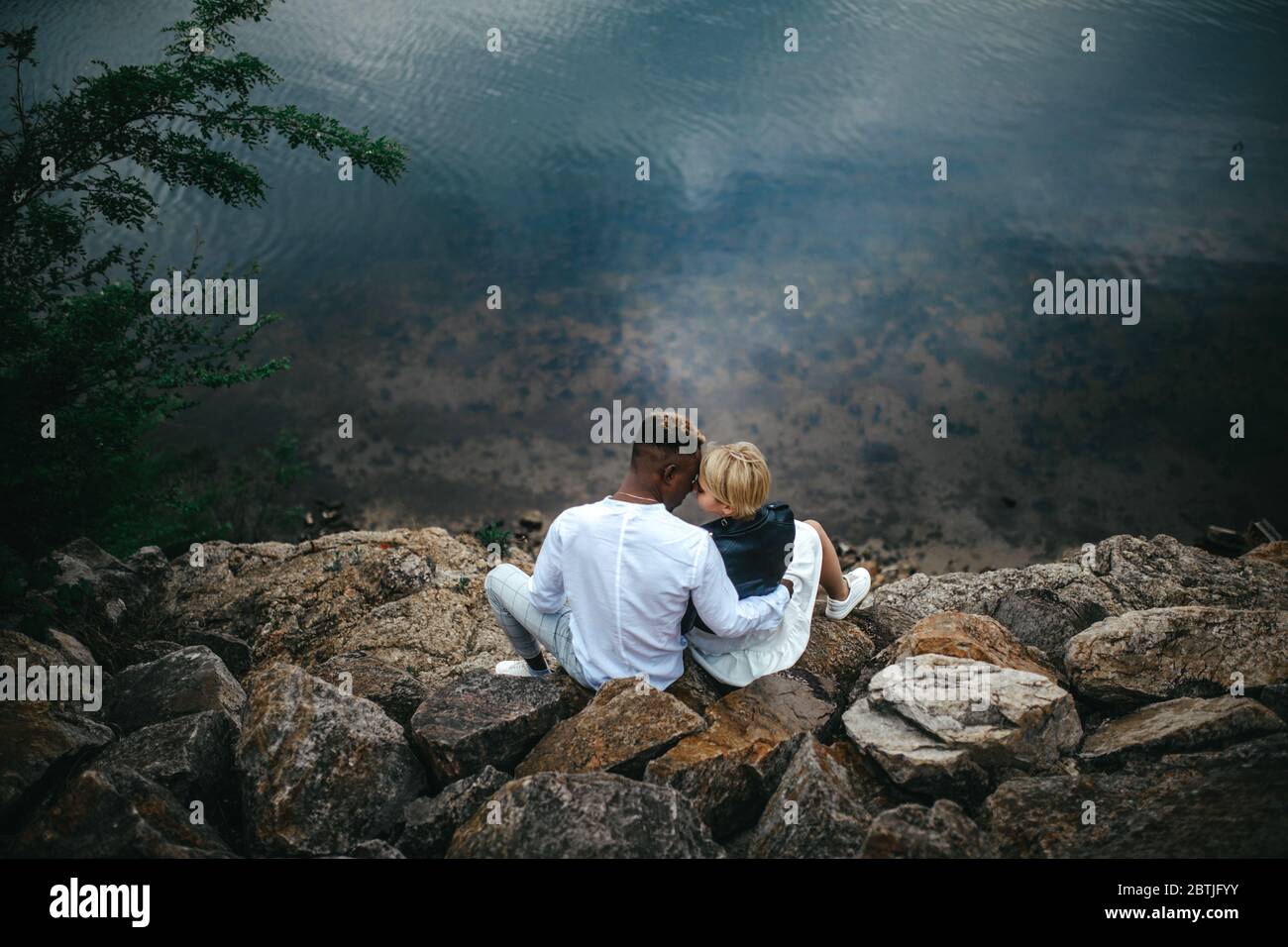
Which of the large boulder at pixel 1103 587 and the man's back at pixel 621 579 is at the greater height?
the man's back at pixel 621 579

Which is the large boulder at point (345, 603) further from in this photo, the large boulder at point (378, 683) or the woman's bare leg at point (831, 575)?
the woman's bare leg at point (831, 575)

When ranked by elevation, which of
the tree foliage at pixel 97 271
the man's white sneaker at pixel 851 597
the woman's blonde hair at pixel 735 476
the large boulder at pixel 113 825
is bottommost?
the large boulder at pixel 113 825

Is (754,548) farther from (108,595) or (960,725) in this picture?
(108,595)

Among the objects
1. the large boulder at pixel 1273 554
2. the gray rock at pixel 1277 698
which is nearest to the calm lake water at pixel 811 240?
the large boulder at pixel 1273 554

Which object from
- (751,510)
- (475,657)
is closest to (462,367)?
(475,657)

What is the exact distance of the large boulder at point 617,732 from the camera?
162 inches

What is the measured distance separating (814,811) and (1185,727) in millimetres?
1933

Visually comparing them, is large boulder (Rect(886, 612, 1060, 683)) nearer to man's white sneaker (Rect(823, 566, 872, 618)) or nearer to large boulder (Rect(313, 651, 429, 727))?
man's white sneaker (Rect(823, 566, 872, 618))

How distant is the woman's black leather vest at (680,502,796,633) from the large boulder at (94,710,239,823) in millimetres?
2452

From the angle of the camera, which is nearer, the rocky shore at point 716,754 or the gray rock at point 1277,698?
the rocky shore at point 716,754

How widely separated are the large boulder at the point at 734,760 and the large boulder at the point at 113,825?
2002 mm

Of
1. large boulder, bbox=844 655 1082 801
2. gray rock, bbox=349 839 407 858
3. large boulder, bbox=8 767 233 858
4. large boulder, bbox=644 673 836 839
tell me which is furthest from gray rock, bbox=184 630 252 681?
large boulder, bbox=844 655 1082 801

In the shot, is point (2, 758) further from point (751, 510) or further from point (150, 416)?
point (150, 416)
